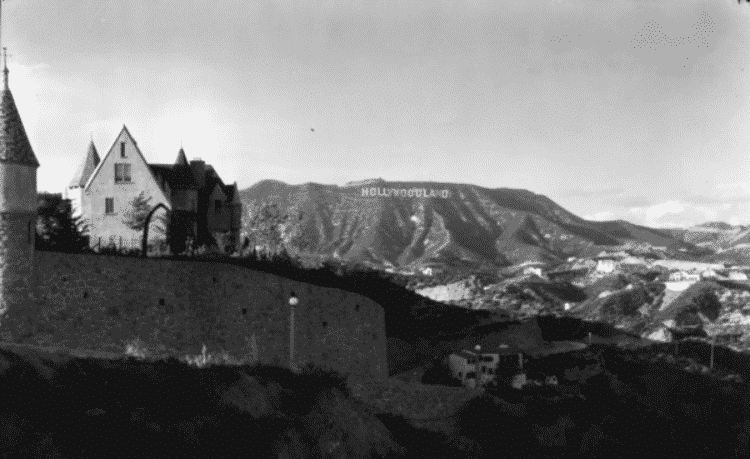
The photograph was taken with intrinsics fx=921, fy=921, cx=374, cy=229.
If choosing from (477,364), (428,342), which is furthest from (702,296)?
(477,364)

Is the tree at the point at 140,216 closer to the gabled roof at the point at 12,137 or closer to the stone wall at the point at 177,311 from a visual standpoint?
the stone wall at the point at 177,311

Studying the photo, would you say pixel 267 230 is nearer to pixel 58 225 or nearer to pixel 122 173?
pixel 122 173

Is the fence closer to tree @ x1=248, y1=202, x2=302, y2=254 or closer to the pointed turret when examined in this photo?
the pointed turret

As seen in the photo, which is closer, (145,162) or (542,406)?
(542,406)

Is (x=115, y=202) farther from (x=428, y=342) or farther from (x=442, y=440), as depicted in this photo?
(x=428, y=342)

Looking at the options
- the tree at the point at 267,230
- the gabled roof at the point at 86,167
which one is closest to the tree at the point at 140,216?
the gabled roof at the point at 86,167

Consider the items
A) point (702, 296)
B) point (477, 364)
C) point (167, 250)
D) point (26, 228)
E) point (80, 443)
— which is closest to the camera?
point (80, 443)

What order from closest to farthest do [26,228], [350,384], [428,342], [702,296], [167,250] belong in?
[26,228] < [350,384] < [167,250] < [428,342] < [702,296]

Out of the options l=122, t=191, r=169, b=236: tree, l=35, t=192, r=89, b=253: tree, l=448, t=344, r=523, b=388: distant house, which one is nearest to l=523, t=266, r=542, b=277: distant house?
l=448, t=344, r=523, b=388: distant house
